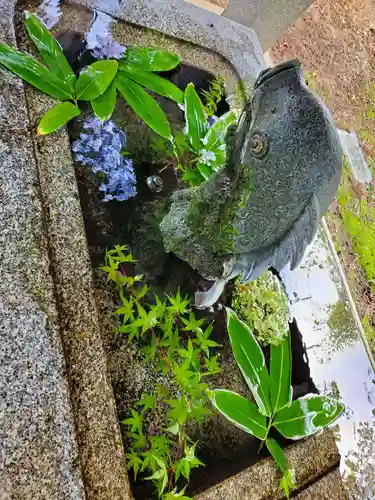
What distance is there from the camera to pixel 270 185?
1.19m

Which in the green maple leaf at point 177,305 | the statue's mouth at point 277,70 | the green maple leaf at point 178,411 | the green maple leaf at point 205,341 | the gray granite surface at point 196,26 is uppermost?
the statue's mouth at point 277,70

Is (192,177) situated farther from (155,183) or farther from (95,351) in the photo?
(95,351)

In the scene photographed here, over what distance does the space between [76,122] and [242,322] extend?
912 millimetres

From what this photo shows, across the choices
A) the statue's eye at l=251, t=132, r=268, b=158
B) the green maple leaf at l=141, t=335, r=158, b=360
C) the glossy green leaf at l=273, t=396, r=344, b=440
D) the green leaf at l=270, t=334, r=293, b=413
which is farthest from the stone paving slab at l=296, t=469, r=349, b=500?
the statue's eye at l=251, t=132, r=268, b=158

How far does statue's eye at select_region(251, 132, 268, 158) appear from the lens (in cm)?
112

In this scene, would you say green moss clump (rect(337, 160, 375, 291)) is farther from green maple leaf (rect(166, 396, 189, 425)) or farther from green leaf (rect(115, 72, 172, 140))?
green maple leaf (rect(166, 396, 189, 425))

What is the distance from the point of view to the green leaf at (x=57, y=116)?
1497 millimetres

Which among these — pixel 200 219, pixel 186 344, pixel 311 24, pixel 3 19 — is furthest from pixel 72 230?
pixel 311 24

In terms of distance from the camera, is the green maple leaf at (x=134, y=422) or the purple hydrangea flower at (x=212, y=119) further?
the purple hydrangea flower at (x=212, y=119)

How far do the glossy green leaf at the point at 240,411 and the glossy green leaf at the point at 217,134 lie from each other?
3.27 ft

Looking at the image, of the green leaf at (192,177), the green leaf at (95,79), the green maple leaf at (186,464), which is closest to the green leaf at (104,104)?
the green leaf at (95,79)

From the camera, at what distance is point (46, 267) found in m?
1.28

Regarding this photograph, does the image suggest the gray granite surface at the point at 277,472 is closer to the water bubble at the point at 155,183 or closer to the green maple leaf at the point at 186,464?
the green maple leaf at the point at 186,464

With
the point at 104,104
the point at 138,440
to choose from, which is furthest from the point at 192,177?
the point at 138,440
